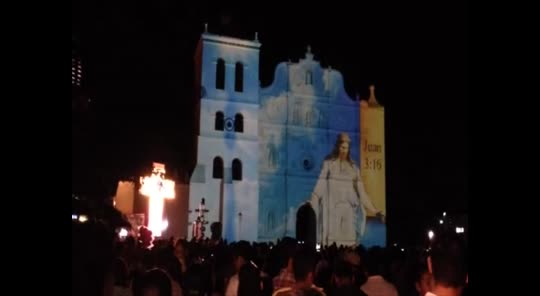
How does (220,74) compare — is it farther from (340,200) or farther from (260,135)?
(340,200)

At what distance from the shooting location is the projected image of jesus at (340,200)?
121 ft

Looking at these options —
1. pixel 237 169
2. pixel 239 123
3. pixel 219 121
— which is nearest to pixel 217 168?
pixel 237 169

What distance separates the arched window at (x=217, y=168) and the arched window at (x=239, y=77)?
183 inches

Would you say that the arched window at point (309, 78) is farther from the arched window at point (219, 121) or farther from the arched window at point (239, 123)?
the arched window at point (219, 121)

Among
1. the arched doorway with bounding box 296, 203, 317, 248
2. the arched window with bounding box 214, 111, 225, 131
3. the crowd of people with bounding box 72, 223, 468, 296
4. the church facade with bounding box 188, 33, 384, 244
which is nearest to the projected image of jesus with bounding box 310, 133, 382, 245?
the church facade with bounding box 188, 33, 384, 244

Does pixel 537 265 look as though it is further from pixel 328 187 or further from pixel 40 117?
pixel 328 187

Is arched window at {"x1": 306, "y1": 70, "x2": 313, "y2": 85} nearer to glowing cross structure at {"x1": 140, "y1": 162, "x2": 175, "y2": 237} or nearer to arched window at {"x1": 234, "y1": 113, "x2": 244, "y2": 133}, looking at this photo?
arched window at {"x1": 234, "y1": 113, "x2": 244, "y2": 133}

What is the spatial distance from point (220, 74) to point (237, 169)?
6138mm

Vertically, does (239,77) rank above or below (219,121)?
above

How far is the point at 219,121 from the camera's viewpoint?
36.4 metres

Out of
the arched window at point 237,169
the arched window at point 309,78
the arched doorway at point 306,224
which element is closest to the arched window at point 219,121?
the arched window at point 237,169

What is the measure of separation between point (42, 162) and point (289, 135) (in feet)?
116

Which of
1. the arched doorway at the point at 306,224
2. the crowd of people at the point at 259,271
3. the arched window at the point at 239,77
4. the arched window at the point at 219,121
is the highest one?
the arched window at the point at 239,77

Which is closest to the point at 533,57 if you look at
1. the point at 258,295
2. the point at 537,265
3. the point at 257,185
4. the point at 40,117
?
the point at 537,265
